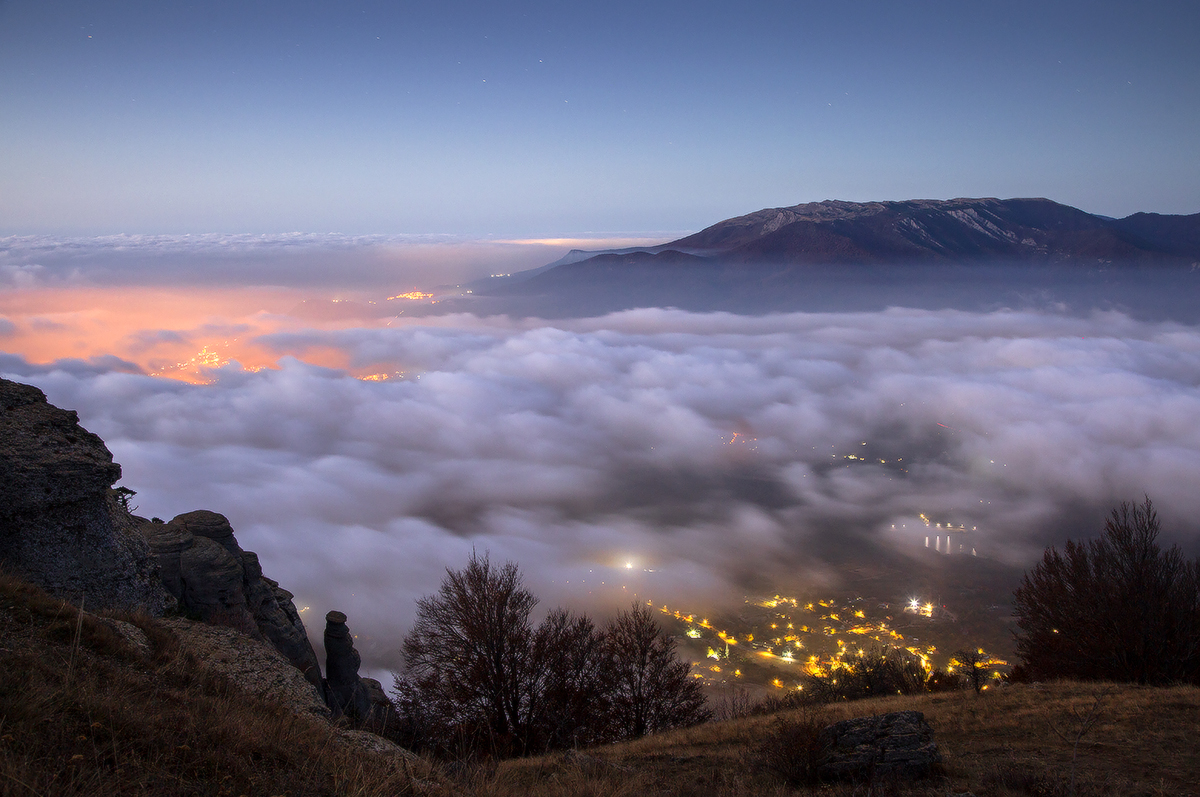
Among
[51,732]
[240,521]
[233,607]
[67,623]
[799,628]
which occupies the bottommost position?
[799,628]

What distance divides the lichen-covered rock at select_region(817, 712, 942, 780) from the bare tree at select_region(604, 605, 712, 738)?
1331cm

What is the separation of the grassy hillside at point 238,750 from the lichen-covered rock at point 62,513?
229 cm

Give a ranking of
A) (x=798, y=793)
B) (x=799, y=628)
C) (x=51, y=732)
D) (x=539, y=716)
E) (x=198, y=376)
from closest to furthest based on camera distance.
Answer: (x=51, y=732), (x=798, y=793), (x=539, y=716), (x=799, y=628), (x=198, y=376)

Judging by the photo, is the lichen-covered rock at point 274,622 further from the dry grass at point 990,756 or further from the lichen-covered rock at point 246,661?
the dry grass at point 990,756

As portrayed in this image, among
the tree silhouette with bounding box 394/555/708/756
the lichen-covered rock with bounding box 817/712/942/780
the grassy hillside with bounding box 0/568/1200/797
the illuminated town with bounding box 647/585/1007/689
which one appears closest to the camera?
the grassy hillside with bounding box 0/568/1200/797

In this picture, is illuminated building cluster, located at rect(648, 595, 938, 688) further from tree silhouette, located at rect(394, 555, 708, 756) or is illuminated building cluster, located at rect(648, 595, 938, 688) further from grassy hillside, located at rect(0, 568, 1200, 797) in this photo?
grassy hillside, located at rect(0, 568, 1200, 797)

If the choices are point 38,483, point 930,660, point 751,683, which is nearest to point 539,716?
point 38,483

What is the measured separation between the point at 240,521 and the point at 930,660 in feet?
405

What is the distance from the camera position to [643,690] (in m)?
23.6

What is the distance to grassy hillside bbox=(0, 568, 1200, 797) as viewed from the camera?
346 centimetres

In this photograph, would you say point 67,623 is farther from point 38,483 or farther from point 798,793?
point 798,793

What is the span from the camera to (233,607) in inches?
634

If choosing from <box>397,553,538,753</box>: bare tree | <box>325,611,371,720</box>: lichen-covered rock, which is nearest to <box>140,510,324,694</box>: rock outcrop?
<box>325,611,371,720</box>: lichen-covered rock

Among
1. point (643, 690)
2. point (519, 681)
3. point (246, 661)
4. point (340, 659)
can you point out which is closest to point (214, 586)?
point (246, 661)
